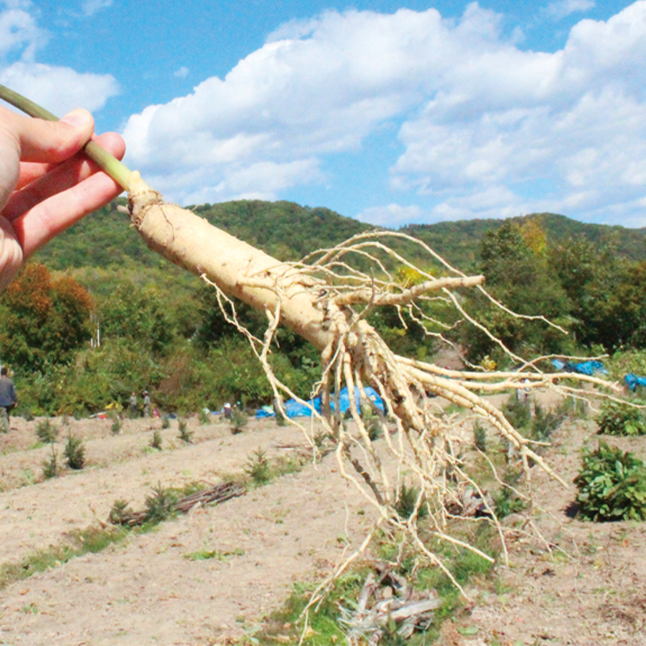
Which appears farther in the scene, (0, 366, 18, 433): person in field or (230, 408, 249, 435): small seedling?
(230, 408, 249, 435): small seedling

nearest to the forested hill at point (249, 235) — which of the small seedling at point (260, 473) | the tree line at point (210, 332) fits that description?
the tree line at point (210, 332)

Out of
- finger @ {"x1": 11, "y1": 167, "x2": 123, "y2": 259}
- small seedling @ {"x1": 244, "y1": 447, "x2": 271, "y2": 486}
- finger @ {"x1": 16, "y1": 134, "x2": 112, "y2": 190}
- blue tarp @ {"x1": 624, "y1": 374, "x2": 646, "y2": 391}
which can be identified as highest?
finger @ {"x1": 16, "y1": 134, "x2": 112, "y2": 190}

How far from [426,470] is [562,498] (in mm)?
4459

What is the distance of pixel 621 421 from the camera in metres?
8.38

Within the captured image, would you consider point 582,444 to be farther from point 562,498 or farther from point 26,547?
point 26,547

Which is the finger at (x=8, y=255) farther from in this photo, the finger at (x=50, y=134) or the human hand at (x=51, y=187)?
the finger at (x=50, y=134)

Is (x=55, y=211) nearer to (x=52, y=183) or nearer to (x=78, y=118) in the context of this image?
(x=52, y=183)

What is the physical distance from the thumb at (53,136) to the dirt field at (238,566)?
5.14 ft

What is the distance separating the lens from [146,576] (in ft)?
16.9

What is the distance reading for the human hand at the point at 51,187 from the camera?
2131 millimetres

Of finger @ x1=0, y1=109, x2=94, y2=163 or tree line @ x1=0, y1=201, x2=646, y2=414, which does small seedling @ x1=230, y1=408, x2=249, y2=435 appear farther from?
finger @ x1=0, y1=109, x2=94, y2=163

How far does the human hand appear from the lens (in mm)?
2131

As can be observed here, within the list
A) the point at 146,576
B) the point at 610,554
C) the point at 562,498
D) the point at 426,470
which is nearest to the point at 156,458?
the point at 146,576

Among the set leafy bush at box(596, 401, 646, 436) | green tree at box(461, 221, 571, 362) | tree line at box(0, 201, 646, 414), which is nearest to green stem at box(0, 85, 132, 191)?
leafy bush at box(596, 401, 646, 436)
